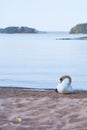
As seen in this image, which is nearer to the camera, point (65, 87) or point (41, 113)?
point (41, 113)

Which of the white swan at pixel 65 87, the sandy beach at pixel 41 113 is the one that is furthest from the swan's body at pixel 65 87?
the sandy beach at pixel 41 113

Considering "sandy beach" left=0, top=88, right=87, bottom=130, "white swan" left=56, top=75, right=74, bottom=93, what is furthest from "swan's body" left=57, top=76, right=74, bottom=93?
"sandy beach" left=0, top=88, right=87, bottom=130

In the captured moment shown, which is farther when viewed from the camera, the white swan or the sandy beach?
the white swan

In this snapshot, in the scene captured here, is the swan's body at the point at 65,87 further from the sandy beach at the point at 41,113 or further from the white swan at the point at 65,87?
the sandy beach at the point at 41,113

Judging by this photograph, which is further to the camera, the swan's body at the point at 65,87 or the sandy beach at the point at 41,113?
the swan's body at the point at 65,87

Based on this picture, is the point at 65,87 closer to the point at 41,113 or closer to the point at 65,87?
the point at 65,87

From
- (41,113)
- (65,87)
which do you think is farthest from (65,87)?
(41,113)

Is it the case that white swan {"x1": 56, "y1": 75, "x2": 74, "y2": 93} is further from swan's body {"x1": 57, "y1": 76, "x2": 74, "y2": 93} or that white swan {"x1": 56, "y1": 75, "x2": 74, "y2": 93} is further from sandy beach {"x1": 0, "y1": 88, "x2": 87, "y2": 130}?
sandy beach {"x1": 0, "y1": 88, "x2": 87, "y2": 130}

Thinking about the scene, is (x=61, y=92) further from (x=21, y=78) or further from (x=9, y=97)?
(x=21, y=78)

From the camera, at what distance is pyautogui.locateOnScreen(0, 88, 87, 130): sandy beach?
335 inches

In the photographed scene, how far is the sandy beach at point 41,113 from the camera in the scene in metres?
8.52

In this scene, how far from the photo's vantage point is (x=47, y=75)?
21.4 m

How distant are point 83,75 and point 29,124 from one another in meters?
12.9

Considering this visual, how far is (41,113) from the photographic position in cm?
948
